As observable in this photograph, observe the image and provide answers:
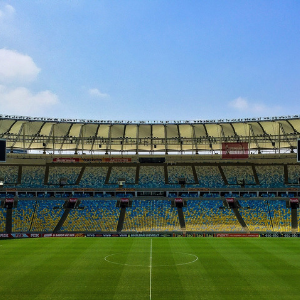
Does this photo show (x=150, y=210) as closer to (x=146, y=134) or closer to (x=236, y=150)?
(x=146, y=134)

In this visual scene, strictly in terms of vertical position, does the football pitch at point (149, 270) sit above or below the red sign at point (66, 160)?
below

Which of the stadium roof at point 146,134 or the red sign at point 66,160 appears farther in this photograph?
the red sign at point 66,160

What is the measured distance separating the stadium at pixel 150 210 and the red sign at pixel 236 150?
19 centimetres

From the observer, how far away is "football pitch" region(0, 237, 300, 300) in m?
21.0

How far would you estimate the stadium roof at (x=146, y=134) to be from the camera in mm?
57344

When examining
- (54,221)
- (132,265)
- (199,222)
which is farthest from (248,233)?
(54,221)

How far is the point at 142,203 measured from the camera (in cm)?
5656

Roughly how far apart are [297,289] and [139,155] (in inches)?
1881

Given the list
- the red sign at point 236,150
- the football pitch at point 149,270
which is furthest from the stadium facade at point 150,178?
the football pitch at point 149,270

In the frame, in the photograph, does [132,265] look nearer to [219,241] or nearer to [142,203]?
[219,241]

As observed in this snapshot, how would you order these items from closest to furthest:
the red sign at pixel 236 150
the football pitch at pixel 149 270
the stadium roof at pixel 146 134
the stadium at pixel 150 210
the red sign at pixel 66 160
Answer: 1. the football pitch at pixel 149 270
2. the stadium at pixel 150 210
3. the stadium roof at pixel 146 134
4. the red sign at pixel 236 150
5. the red sign at pixel 66 160

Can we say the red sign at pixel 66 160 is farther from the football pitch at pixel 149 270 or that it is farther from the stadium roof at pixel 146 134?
the football pitch at pixel 149 270

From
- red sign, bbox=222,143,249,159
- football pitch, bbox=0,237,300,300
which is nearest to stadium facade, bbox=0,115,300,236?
red sign, bbox=222,143,249,159

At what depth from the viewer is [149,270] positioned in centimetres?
2641
